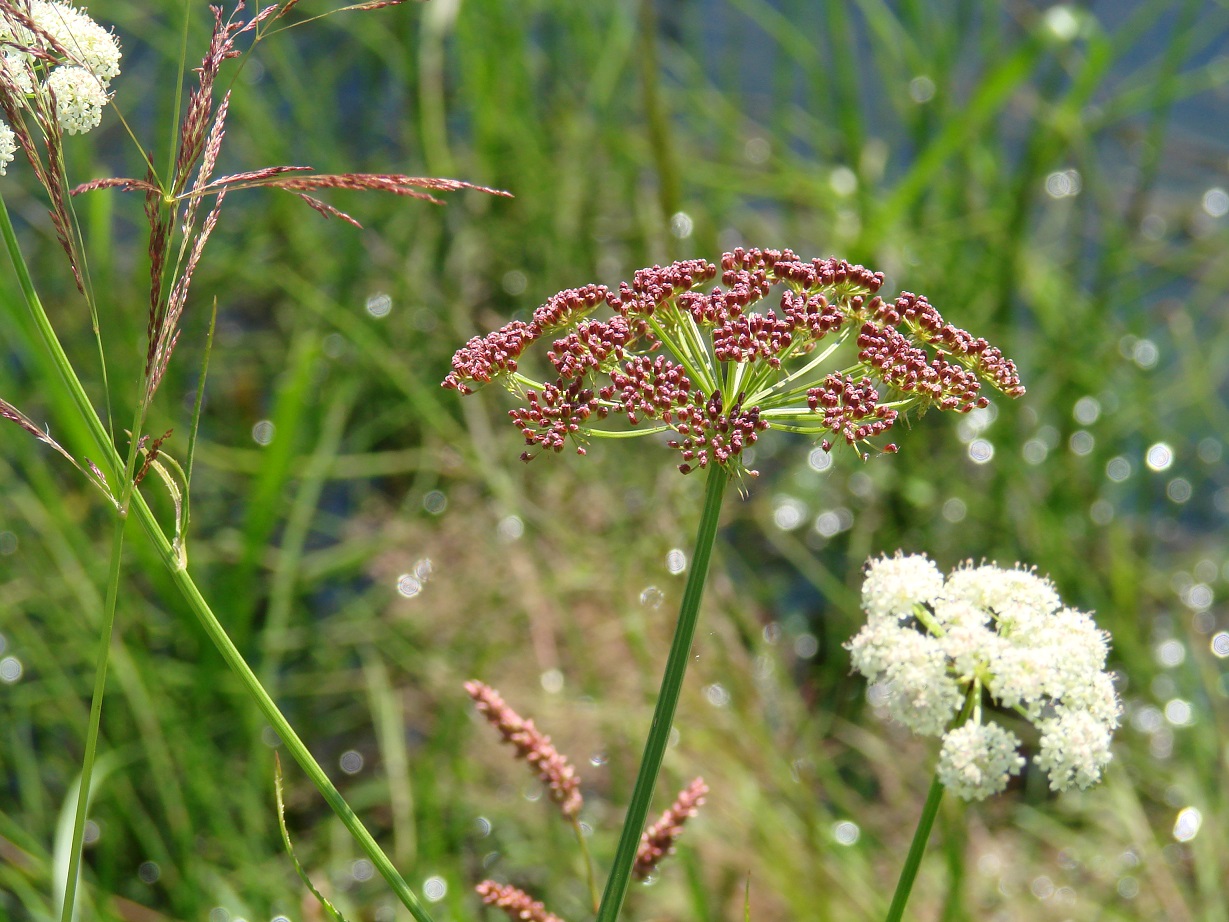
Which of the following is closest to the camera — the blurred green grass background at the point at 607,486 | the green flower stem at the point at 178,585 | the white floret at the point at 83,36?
the green flower stem at the point at 178,585

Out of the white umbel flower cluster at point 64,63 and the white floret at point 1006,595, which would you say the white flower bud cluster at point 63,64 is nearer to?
the white umbel flower cluster at point 64,63

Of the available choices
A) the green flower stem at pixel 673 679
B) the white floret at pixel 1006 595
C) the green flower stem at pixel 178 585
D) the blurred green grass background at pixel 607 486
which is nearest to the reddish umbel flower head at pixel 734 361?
the green flower stem at pixel 673 679

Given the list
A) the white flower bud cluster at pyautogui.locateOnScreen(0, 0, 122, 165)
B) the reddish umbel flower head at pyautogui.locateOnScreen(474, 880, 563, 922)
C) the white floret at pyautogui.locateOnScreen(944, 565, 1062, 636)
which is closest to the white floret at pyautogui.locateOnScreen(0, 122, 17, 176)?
the white flower bud cluster at pyautogui.locateOnScreen(0, 0, 122, 165)

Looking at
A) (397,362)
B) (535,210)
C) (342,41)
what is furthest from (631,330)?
(342,41)

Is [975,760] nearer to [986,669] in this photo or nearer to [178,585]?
[986,669]

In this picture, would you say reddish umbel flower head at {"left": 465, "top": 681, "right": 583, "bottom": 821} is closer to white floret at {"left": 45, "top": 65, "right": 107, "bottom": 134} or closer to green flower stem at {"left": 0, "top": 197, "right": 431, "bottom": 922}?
green flower stem at {"left": 0, "top": 197, "right": 431, "bottom": 922}

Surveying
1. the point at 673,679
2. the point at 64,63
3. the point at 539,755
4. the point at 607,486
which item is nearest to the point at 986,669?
the point at 673,679
